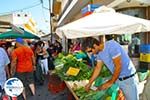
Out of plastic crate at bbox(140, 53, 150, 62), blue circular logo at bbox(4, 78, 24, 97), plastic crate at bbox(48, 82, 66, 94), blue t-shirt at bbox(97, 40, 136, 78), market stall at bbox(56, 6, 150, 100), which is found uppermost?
market stall at bbox(56, 6, 150, 100)

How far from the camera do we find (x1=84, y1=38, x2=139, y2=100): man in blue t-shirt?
493 centimetres

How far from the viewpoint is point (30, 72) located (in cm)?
912

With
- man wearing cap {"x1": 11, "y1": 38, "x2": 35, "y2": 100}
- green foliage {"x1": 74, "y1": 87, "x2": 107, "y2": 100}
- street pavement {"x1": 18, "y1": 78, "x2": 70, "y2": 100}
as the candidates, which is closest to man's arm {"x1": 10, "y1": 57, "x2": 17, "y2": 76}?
man wearing cap {"x1": 11, "y1": 38, "x2": 35, "y2": 100}

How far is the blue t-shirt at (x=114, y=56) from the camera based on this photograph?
4977 millimetres

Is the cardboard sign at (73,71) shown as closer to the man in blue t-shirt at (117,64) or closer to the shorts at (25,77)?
the shorts at (25,77)

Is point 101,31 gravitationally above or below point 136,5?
below

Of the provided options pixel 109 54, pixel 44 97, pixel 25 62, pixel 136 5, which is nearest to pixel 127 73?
pixel 109 54

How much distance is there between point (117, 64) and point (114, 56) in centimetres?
13

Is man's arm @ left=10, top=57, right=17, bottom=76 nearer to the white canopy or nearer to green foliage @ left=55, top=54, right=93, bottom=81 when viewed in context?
green foliage @ left=55, top=54, right=93, bottom=81

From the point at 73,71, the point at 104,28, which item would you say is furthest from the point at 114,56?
the point at 73,71

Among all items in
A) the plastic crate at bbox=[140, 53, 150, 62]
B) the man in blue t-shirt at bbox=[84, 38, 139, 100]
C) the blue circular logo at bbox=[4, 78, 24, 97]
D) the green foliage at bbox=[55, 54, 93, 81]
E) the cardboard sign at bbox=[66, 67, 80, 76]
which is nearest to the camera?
the man in blue t-shirt at bbox=[84, 38, 139, 100]

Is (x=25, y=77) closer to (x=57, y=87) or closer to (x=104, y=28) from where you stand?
(x=57, y=87)

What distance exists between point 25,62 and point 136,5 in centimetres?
567

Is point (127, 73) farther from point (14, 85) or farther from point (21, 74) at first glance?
point (21, 74)
